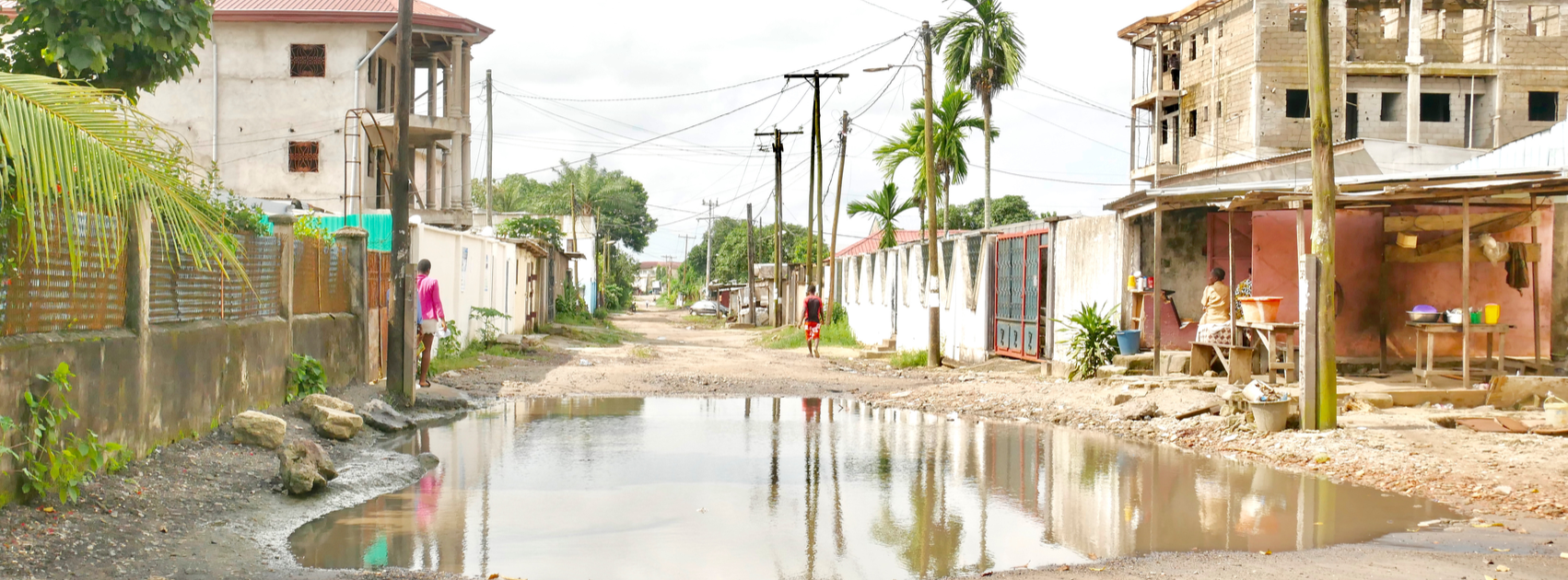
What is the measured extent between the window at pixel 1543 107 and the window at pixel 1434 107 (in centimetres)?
261

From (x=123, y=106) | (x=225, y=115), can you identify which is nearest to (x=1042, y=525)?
(x=123, y=106)

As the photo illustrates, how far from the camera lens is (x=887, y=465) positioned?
9.17 m

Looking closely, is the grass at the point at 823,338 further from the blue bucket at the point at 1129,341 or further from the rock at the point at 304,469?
the rock at the point at 304,469

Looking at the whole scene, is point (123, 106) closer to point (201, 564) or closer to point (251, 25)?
point (201, 564)

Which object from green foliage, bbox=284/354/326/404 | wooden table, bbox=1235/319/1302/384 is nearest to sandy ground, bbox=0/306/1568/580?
Result: green foliage, bbox=284/354/326/404

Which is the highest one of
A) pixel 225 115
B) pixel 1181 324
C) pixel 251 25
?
pixel 251 25

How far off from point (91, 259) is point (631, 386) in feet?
30.6

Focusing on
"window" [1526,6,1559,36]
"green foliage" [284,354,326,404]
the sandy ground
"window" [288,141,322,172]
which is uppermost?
"window" [1526,6,1559,36]

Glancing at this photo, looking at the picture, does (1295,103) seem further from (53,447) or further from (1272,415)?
(53,447)

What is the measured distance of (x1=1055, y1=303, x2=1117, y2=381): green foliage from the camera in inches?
636

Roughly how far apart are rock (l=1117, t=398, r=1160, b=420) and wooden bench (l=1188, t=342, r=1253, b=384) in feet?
6.21

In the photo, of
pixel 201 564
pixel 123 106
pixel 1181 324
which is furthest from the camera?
pixel 1181 324

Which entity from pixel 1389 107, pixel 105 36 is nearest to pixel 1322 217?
pixel 105 36

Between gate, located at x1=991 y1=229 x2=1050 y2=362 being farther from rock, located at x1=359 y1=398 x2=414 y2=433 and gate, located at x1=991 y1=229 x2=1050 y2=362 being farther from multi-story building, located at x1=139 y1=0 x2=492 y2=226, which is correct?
multi-story building, located at x1=139 y1=0 x2=492 y2=226
